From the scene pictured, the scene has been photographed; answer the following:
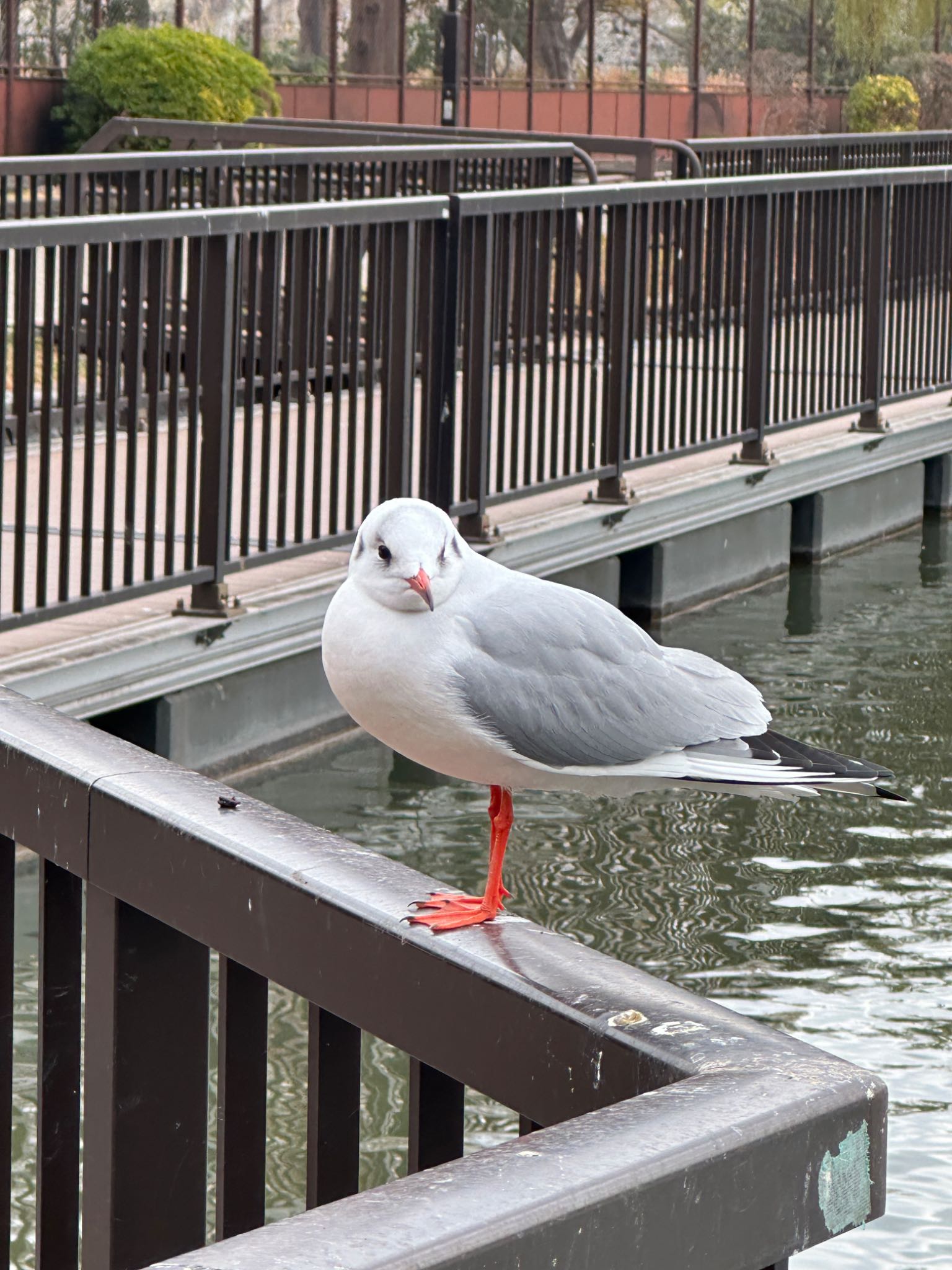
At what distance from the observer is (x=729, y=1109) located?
3.78 feet

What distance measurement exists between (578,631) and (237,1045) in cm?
89

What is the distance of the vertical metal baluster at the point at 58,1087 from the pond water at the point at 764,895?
1.94 metres

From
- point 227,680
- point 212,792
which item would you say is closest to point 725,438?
point 227,680

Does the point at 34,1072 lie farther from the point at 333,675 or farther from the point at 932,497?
the point at 932,497

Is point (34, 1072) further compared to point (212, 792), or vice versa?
point (34, 1072)

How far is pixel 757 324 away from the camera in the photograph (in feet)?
30.2

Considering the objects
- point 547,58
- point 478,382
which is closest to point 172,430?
point 478,382

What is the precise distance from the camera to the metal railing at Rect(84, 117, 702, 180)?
43.9ft

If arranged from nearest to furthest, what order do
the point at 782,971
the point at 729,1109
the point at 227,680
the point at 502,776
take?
the point at 729,1109 < the point at 502,776 < the point at 782,971 < the point at 227,680

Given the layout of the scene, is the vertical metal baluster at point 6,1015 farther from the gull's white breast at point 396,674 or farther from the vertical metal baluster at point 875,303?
the vertical metal baluster at point 875,303

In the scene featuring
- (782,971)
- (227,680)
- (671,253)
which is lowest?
(782,971)

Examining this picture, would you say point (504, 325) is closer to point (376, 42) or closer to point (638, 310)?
point (638, 310)

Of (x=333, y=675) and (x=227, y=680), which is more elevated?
(x=333, y=675)

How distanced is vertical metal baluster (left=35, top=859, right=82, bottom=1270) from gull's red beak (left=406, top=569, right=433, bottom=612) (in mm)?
471
